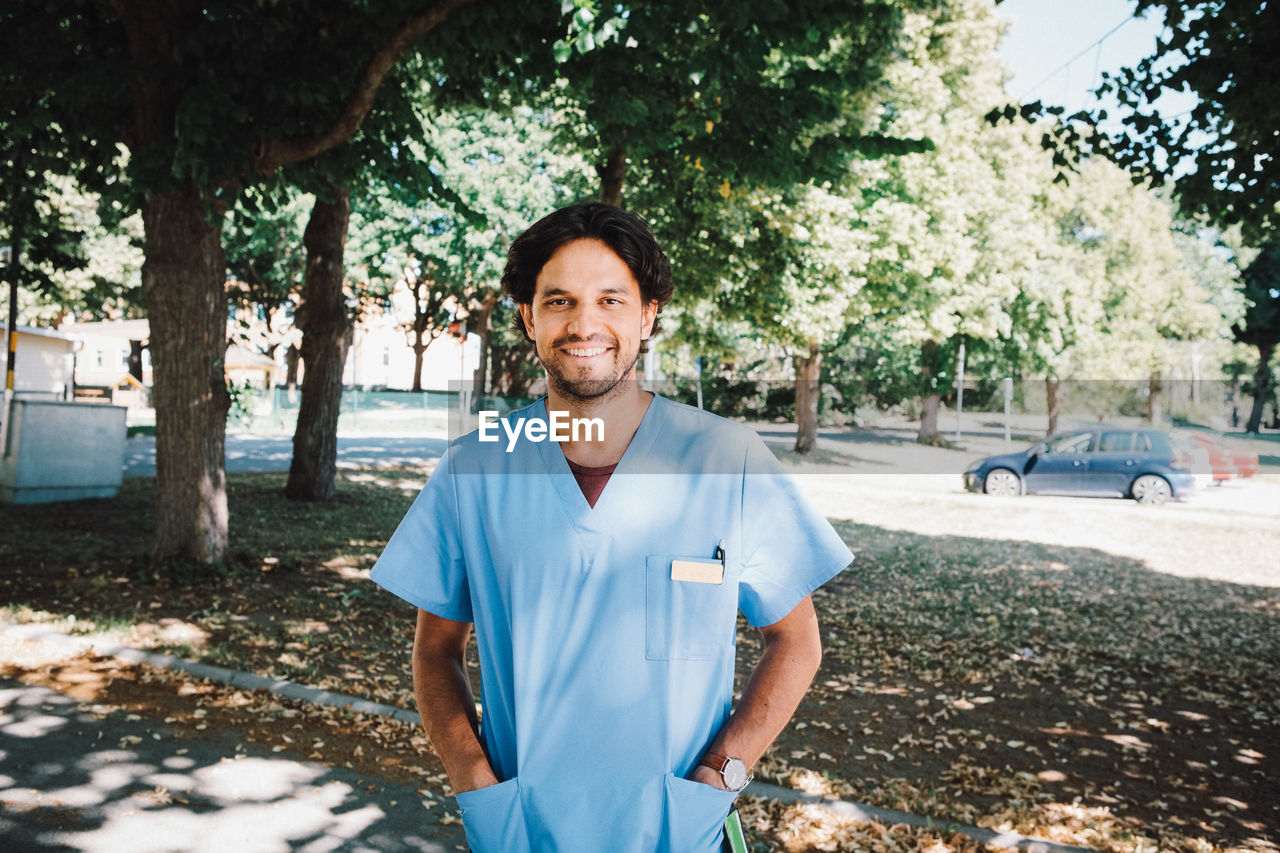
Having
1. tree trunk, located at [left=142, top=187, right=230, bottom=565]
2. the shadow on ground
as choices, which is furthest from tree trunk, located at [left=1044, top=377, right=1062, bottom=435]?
tree trunk, located at [left=142, top=187, right=230, bottom=565]

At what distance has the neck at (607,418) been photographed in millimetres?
1874

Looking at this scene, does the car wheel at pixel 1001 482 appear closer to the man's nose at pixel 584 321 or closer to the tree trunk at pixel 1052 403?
the tree trunk at pixel 1052 403

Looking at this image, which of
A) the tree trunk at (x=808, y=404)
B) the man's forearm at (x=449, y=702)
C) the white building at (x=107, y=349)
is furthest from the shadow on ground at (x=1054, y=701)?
the white building at (x=107, y=349)

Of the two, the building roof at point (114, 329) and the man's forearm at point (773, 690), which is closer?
the man's forearm at point (773, 690)

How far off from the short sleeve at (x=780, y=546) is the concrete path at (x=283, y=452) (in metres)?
17.9

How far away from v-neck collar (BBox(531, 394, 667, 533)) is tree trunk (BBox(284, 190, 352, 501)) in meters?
12.1

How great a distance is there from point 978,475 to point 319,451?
12.7 metres

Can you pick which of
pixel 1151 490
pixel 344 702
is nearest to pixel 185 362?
pixel 344 702

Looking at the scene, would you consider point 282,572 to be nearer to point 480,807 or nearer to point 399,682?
point 399,682

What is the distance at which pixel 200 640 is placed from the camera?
22.2ft

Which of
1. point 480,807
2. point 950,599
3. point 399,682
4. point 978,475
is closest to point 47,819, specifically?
point 399,682

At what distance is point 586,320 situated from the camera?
1.84 meters

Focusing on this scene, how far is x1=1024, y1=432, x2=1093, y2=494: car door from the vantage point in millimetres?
14258

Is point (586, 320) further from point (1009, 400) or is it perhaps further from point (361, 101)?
point (1009, 400)
